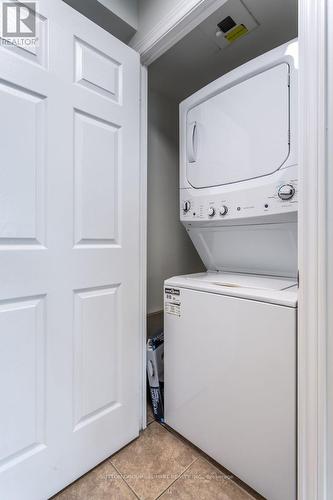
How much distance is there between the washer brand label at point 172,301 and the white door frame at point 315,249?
642 mm

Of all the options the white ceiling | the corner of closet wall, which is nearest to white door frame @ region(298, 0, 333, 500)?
the white ceiling

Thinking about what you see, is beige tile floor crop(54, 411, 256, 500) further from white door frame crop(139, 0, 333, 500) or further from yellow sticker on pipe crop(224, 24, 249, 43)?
yellow sticker on pipe crop(224, 24, 249, 43)

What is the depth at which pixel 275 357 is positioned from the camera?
3.28 ft

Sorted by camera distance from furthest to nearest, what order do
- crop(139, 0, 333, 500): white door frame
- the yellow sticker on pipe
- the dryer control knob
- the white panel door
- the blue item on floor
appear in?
the blue item on floor → the yellow sticker on pipe → the dryer control knob → the white panel door → crop(139, 0, 333, 500): white door frame

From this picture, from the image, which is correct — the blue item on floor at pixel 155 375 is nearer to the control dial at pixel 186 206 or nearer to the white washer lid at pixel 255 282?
the white washer lid at pixel 255 282

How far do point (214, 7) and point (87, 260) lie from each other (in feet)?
4.21

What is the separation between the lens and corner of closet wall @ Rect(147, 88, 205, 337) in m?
1.99

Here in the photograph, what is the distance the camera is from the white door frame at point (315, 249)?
813 mm

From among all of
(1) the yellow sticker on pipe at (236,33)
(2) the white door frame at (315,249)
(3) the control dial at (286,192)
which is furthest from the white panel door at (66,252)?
(2) the white door frame at (315,249)

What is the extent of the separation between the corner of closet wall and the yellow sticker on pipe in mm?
705

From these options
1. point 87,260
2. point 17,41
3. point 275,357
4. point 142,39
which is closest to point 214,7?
point 142,39

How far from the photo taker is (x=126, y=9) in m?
1.39

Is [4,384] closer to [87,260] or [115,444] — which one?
[87,260]

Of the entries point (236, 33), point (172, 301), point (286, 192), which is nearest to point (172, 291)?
point (172, 301)
